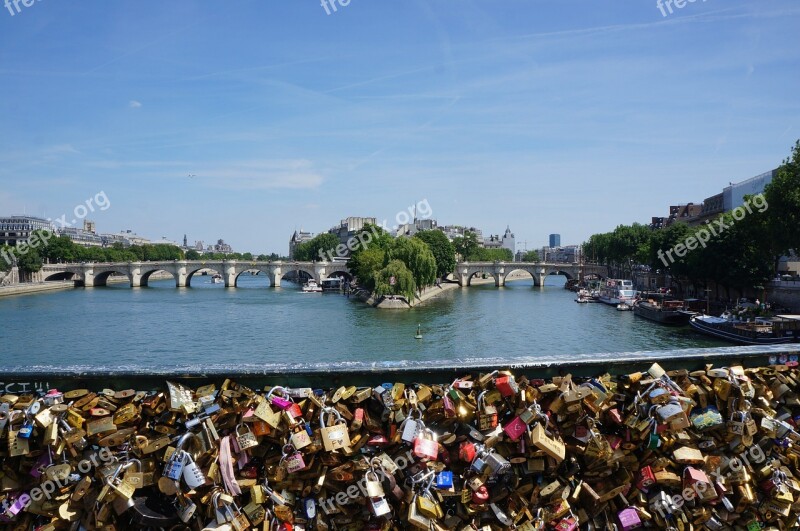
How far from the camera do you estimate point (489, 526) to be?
3504 millimetres

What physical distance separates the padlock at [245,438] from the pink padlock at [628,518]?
2165 millimetres

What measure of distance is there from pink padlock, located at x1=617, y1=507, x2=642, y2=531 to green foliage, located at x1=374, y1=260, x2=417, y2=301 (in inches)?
1632

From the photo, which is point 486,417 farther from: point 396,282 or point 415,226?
point 415,226

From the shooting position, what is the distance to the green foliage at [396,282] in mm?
45250

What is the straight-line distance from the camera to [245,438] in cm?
340

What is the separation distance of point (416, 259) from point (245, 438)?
45.6 m

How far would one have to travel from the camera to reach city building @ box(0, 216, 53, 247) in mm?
106950

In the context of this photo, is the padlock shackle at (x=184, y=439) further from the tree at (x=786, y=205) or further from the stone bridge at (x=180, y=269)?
the stone bridge at (x=180, y=269)

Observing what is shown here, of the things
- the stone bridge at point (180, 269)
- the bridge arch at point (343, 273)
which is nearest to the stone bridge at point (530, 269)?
the bridge arch at point (343, 273)

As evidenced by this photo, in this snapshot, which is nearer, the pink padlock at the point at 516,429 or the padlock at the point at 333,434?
the padlock at the point at 333,434

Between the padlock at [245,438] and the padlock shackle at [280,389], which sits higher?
the padlock shackle at [280,389]

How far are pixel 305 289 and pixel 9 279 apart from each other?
33.5 m

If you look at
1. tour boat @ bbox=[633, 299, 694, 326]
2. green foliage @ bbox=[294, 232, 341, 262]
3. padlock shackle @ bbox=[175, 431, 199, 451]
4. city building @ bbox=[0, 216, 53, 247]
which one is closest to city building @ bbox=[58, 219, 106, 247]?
city building @ bbox=[0, 216, 53, 247]

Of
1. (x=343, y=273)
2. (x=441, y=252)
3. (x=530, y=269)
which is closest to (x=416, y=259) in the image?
(x=441, y=252)
